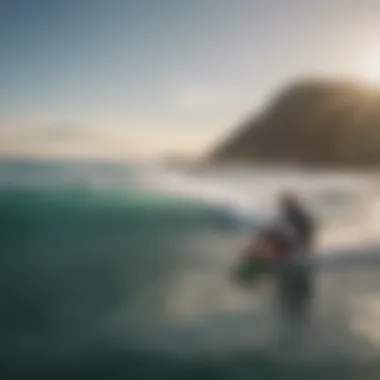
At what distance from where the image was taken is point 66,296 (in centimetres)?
200

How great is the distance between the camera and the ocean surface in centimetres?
189

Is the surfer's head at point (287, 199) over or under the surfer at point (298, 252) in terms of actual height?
over

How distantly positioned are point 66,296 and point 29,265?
20cm

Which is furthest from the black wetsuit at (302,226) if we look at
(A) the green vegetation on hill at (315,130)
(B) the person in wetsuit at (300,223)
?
(A) the green vegetation on hill at (315,130)

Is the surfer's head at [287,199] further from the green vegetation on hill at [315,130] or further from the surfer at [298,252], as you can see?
the green vegetation on hill at [315,130]

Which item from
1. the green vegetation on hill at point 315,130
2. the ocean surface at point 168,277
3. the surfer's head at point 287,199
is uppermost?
the green vegetation on hill at point 315,130

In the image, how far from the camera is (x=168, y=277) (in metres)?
2.05

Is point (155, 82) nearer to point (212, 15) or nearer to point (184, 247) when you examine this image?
point (212, 15)

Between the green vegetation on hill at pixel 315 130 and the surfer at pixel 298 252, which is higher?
the green vegetation on hill at pixel 315 130

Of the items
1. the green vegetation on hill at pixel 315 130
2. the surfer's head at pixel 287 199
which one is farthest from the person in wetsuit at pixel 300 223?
the green vegetation on hill at pixel 315 130

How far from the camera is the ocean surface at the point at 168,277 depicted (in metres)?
1.89

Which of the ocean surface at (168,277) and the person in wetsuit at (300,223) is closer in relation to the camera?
the ocean surface at (168,277)

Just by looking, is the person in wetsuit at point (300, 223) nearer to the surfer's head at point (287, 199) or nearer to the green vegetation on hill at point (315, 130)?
the surfer's head at point (287, 199)

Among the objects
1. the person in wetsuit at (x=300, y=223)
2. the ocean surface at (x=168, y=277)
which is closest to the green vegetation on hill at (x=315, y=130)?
the ocean surface at (x=168, y=277)
